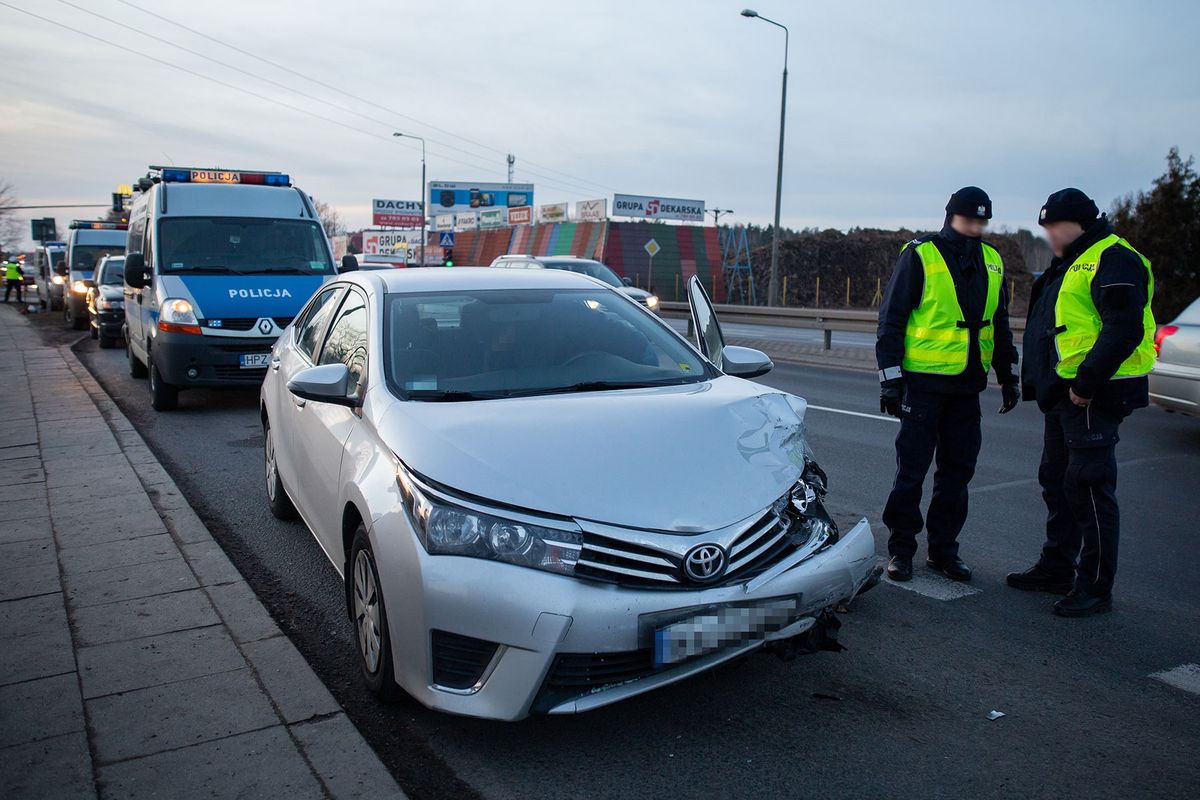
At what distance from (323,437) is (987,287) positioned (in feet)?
10.6

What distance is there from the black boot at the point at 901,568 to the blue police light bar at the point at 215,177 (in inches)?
364

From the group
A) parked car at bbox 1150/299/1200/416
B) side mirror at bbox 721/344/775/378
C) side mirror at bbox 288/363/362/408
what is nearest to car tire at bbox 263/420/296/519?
side mirror at bbox 288/363/362/408

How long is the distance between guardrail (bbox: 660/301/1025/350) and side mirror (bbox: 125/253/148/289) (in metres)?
11.0

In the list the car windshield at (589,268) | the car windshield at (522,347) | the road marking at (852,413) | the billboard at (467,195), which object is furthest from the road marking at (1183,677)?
the billboard at (467,195)

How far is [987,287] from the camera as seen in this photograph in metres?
4.81

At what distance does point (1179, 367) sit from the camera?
8.28 metres

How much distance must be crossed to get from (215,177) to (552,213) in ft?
161

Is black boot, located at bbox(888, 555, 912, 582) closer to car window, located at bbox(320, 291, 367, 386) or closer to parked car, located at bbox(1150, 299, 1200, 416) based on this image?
car window, located at bbox(320, 291, 367, 386)

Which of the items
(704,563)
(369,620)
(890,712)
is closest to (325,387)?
(369,620)

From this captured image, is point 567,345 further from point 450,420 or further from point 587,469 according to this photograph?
point 587,469

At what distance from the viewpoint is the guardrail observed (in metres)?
17.2

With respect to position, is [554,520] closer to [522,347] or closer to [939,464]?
[522,347]

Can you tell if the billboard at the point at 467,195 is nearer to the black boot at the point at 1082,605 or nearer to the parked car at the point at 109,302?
the parked car at the point at 109,302

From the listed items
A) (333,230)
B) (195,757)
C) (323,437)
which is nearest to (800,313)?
(323,437)
